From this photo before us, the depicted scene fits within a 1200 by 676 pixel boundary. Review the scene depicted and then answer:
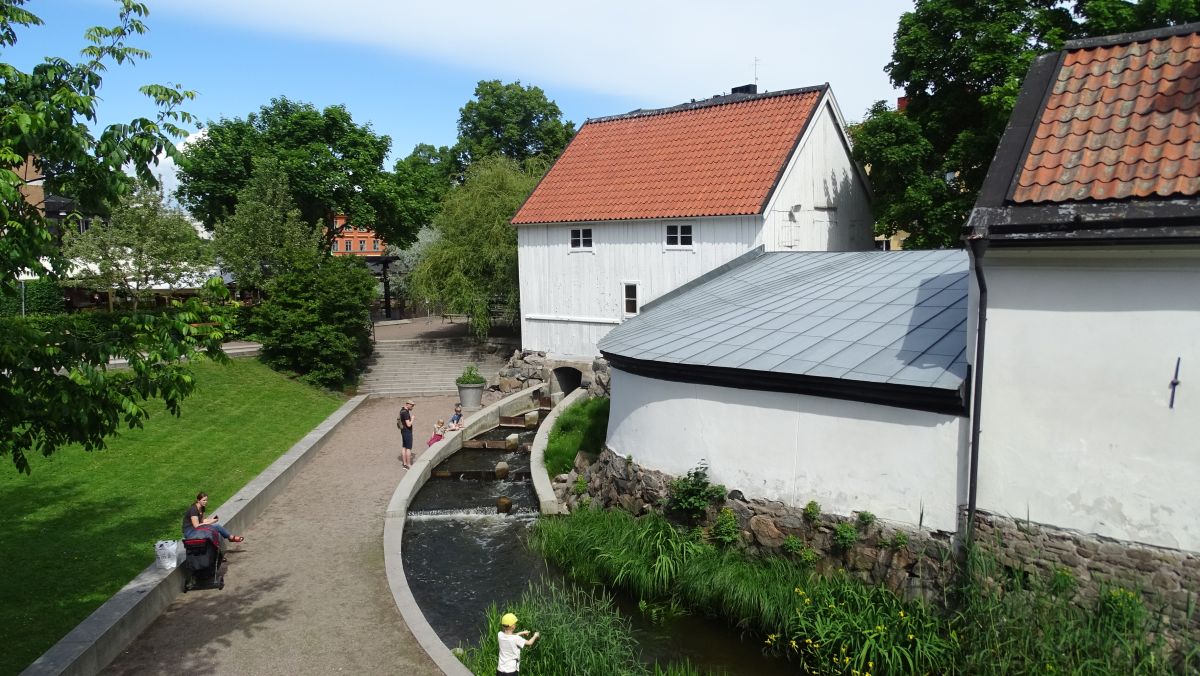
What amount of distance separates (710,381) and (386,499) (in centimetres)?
740

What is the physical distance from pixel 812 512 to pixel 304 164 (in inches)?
1255

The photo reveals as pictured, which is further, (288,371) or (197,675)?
(288,371)

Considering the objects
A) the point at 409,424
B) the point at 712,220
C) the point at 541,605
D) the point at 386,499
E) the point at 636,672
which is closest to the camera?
the point at 636,672

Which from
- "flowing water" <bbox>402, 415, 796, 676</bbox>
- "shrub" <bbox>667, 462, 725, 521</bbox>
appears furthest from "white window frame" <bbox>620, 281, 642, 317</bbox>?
"shrub" <bbox>667, 462, 725, 521</bbox>

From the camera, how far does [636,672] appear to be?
9102 millimetres

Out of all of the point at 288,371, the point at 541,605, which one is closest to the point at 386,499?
the point at 541,605

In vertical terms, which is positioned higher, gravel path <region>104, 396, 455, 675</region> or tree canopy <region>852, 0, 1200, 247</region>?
tree canopy <region>852, 0, 1200, 247</region>

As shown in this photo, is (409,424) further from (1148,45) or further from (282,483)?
(1148,45)

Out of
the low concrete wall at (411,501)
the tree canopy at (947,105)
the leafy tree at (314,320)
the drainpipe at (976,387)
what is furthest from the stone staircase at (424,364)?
the drainpipe at (976,387)

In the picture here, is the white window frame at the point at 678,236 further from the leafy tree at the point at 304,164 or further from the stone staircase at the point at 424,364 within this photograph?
the leafy tree at the point at 304,164

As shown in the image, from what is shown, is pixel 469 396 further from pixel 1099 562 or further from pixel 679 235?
pixel 1099 562

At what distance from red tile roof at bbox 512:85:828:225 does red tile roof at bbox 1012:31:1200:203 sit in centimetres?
1231

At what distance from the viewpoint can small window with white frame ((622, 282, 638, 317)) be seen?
24.6 metres

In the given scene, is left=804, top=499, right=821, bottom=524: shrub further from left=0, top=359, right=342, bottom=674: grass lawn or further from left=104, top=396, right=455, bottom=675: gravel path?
left=0, top=359, right=342, bottom=674: grass lawn
